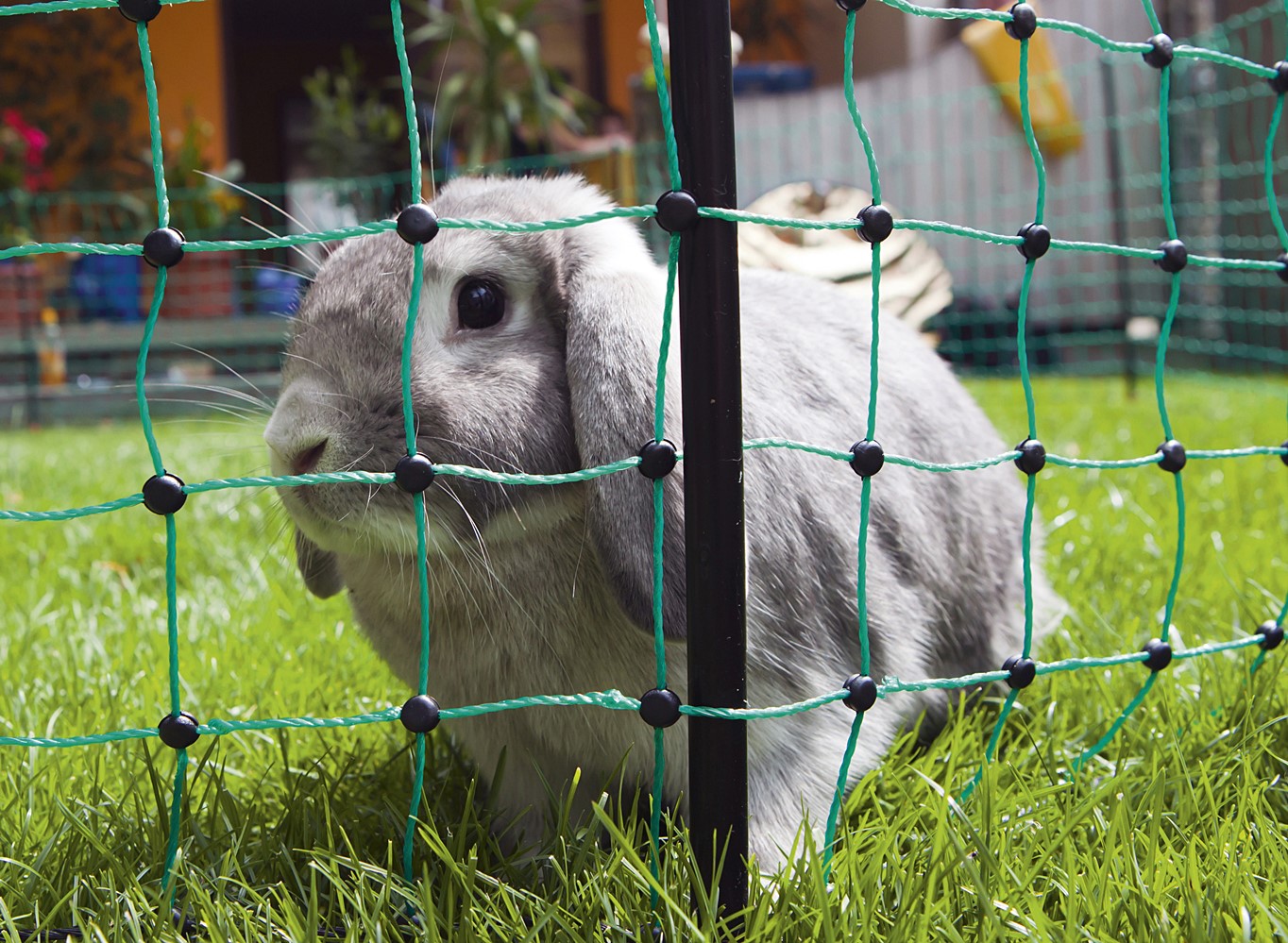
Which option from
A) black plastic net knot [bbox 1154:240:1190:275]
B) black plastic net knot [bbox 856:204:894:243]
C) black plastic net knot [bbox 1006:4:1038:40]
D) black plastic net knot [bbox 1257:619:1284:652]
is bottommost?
black plastic net knot [bbox 1257:619:1284:652]

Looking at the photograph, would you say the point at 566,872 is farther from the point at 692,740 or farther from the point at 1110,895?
the point at 1110,895

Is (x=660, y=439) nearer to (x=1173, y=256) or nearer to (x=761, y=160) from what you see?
(x=1173, y=256)

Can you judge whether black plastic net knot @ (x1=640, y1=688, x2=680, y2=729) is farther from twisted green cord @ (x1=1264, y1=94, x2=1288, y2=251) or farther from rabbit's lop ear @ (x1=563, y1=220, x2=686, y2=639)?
twisted green cord @ (x1=1264, y1=94, x2=1288, y2=251)

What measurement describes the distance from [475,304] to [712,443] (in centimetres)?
42

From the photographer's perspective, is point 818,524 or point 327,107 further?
point 327,107

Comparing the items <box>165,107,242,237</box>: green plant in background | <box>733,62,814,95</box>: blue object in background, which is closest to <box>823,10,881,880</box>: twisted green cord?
<box>733,62,814,95</box>: blue object in background

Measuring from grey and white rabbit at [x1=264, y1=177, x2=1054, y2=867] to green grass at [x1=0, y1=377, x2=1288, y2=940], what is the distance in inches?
3.1

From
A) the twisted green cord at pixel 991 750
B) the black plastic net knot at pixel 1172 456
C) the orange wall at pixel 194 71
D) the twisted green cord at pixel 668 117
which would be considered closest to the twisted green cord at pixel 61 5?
the twisted green cord at pixel 668 117

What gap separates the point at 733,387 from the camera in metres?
1.04

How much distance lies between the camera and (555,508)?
1.29 meters

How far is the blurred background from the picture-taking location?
6.20 metres

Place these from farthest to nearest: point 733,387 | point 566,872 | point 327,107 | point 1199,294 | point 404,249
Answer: point 327,107 → point 1199,294 → point 404,249 → point 566,872 → point 733,387

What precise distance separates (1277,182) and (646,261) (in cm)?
656

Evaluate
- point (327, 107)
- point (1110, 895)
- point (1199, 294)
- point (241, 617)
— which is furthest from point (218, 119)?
point (1110, 895)
